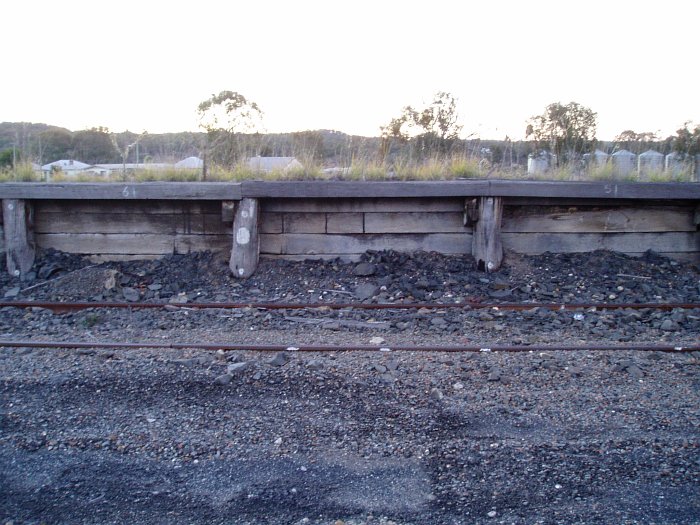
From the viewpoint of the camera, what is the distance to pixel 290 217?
29.6 feet

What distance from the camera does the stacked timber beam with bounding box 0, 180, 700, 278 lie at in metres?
8.52

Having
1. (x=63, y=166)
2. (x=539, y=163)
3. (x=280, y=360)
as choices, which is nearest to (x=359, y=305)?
(x=280, y=360)

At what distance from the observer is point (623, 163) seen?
438 inches

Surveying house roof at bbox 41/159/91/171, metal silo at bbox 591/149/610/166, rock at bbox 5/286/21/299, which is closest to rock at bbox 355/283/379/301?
rock at bbox 5/286/21/299

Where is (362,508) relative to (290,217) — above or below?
below

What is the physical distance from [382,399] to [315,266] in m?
4.32

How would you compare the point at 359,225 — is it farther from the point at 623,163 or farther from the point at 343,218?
the point at 623,163

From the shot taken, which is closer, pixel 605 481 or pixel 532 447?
pixel 605 481

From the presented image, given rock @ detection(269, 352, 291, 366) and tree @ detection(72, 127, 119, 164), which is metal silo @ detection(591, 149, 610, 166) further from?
tree @ detection(72, 127, 119, 164)

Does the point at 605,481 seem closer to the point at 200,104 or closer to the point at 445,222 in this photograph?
the point at 445,222

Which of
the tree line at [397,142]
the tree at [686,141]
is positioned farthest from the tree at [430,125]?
the tree at [686,141]

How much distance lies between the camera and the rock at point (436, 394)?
467cm

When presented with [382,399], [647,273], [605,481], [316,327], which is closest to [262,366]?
[382,399]

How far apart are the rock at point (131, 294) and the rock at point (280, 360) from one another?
3142 millimetres
